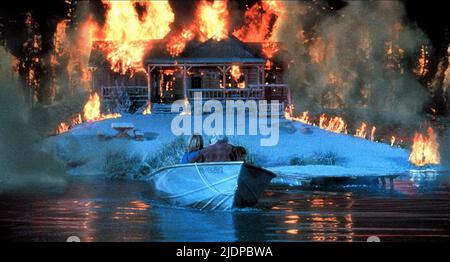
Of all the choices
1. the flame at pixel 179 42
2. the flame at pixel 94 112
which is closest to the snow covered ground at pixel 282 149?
the flame at pixel 94 112

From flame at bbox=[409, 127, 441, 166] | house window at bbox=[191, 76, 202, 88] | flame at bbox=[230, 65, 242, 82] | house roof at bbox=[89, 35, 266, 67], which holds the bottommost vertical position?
flame at bbox=[409, 127, 441, 166]

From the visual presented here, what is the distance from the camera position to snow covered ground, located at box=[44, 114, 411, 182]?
1345 inches

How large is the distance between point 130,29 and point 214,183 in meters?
40.9

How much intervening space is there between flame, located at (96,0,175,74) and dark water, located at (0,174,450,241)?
26.6 metres

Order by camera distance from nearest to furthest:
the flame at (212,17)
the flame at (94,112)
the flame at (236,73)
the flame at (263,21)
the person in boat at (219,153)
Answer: the person in boat at (219,153), the flame at (94,112), the flame at (236,73), the flame at (212,17), the flame at (263,21)

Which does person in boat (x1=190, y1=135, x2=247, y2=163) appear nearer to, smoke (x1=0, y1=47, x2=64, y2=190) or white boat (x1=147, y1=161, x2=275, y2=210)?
white boat (x1=147, y1=161, x2=275, y2=210)

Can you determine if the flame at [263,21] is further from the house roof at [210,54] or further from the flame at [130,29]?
the house roof at [210,54]

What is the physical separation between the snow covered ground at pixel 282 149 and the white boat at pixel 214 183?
933 cm

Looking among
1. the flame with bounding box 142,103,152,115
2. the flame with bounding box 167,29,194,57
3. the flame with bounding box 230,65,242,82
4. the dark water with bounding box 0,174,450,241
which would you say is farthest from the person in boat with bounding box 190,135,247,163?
the flame with bounding box 230,65,242,82

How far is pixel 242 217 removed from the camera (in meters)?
20.7

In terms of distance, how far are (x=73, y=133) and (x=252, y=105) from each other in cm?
1163

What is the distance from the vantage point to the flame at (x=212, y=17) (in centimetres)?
6172

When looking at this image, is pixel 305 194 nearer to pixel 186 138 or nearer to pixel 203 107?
pixel 186 138
